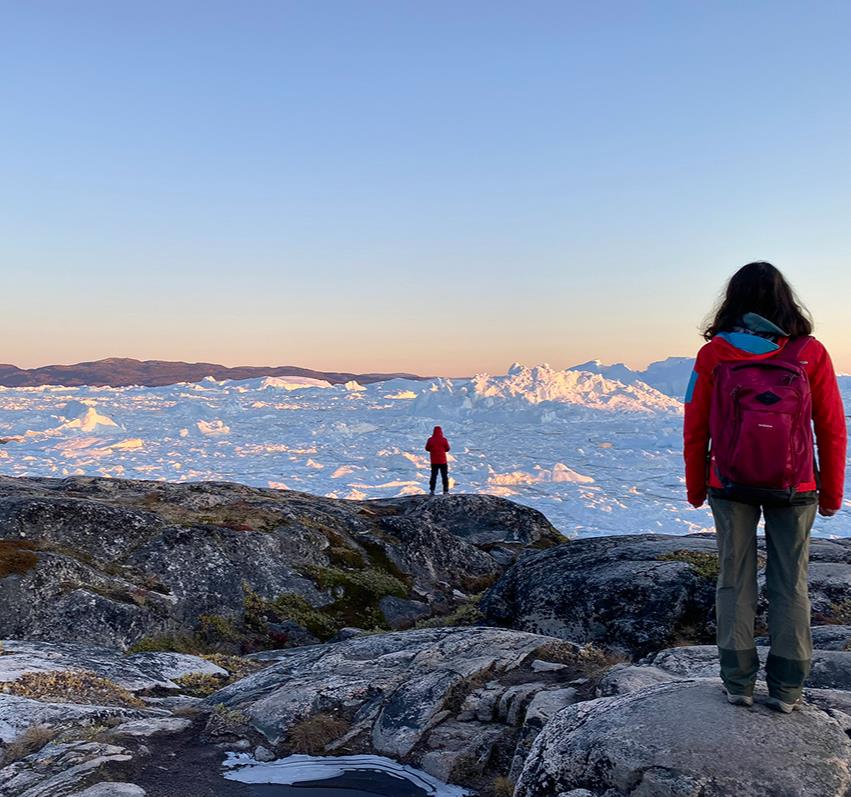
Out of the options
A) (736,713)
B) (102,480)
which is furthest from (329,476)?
(736,713)

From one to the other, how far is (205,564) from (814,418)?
61.7 feet

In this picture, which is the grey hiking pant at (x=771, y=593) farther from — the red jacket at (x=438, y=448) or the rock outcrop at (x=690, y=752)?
the red jacket at (x=438, y=448)

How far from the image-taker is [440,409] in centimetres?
15650

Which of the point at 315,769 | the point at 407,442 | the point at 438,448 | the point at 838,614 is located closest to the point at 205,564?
the point at 315,769

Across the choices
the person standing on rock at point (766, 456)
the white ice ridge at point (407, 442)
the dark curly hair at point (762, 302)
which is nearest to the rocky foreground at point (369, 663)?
the person standing on rock at point (766, 456)

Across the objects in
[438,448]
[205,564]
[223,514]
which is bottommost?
[205,564]

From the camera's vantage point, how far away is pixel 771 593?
6.25 metres

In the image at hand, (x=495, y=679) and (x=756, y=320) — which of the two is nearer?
(x=756, y=320)

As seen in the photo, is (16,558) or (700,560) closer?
(700,560)

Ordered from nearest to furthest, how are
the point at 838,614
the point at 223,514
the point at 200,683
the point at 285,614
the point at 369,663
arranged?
the point at 369,663 → the point at 200,683 → the point at 838,614 → the point at 285,614 → the point at 223,514

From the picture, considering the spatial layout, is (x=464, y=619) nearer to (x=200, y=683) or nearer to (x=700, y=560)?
(x=700, y=560)

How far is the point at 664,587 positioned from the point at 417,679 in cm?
733

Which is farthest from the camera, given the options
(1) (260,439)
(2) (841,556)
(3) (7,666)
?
(1) (260,439)

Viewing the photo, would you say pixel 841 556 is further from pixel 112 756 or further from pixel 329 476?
pixel 329 476
